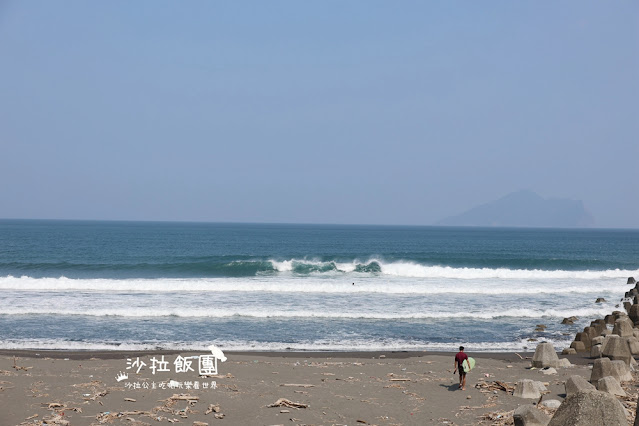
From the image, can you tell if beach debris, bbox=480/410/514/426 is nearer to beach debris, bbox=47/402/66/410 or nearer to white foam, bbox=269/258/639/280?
beach debris, bbox=47/402/66/410

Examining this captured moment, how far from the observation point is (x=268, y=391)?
32.2 ft

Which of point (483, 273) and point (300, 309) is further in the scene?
point (483, 273)

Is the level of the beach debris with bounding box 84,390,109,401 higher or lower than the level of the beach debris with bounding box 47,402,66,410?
lower

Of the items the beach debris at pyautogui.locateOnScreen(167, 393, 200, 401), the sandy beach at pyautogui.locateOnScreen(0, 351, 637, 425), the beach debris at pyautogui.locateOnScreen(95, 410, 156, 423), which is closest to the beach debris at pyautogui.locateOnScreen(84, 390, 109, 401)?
the sandy beach at pyautogui.locateOnScreen(0, 351, 637, 425)

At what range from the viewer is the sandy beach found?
8344mm

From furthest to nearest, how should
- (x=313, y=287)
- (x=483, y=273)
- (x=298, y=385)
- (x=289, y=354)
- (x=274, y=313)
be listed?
(x=483, y=273), (x=313, y=287), (x=274, y=313), (x=289, y=354), (x=298, y=385)

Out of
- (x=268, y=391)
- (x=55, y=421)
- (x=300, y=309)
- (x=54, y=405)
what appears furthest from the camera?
(x=300, y=309)

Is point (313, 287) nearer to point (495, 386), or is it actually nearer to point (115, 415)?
point (495, 386)

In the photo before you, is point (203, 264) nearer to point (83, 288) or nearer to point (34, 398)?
point (83, 288)

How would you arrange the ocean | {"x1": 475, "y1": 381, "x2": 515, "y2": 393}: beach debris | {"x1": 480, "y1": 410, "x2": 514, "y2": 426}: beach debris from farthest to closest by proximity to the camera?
the ocean → {"x1": 475, "y1": 381, "x2": 515, "y2": 393}: beach debris → {"x1": 480, "y1": 410, "x2": 514, "y2": 426}: beach debris

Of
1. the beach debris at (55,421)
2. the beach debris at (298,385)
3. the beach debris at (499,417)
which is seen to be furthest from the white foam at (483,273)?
the beach debris at (55,421)

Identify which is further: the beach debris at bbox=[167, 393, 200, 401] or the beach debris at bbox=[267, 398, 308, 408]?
the beach debris at bbox=[167, 393, 200, 401]

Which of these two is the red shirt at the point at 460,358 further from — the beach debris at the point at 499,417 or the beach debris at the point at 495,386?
the beach debris at the point at 499,417

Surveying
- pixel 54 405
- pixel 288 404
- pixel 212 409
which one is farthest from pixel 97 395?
pixel 288 404
